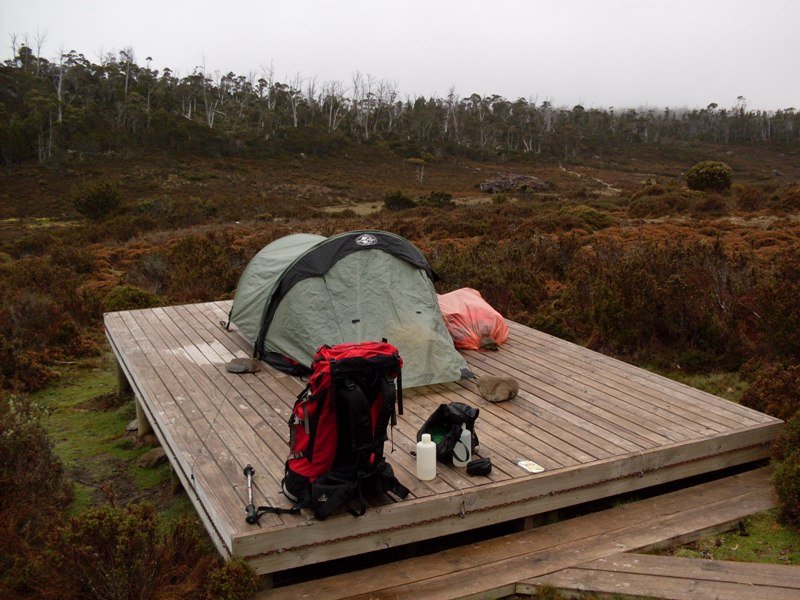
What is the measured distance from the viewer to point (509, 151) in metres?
69.7

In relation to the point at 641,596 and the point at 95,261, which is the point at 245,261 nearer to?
the point at 95,261

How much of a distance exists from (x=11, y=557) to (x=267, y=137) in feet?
184

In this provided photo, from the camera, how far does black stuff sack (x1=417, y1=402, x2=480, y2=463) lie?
14.6 feet

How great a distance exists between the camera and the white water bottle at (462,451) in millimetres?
4367

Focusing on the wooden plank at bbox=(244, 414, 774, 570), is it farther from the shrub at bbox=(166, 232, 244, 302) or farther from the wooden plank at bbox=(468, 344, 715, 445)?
the shrub at bbox=(166, 232, 244, 302)

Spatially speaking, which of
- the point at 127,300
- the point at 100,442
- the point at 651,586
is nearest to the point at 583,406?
the point at 651,586

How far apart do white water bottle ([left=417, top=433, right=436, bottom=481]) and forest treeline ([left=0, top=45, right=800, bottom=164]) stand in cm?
4578

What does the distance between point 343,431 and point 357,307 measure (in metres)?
2.65

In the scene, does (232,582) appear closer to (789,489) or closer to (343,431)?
(343,431)

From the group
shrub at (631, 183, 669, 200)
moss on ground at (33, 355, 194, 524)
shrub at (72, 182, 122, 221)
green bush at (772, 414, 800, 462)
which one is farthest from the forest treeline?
green bush at (772, 414, 800, 462)

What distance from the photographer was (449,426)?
15.4 ft

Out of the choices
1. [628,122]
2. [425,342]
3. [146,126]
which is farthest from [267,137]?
[628,122]

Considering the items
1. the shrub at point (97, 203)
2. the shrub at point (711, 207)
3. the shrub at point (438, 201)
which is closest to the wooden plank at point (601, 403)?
the shrub at point (711, 207)

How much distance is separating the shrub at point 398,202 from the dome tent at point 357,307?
26715 millimetres
